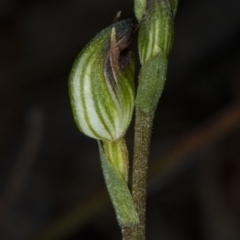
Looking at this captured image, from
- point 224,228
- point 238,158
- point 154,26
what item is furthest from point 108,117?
point 238,158

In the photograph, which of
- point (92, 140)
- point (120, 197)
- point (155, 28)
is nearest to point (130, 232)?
point (120, 197)

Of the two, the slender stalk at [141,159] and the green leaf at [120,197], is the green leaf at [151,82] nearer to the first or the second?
the slender stalk at [141,159]

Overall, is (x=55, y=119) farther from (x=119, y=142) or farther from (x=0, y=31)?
(x=119, y=142)

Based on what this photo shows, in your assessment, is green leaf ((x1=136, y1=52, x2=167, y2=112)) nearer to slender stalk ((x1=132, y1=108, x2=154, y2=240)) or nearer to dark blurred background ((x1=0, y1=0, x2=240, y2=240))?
slender stalk ((x1=132, y1=108, x2=154, y2=240))

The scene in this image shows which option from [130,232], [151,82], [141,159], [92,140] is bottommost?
[92,140]

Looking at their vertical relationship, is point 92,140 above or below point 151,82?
below

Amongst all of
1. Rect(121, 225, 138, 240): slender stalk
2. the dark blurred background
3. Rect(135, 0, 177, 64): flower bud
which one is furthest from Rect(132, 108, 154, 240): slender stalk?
the dark blurred background

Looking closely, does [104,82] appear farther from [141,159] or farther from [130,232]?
[130,232]

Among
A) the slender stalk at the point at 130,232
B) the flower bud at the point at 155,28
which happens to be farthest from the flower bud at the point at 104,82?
the slender stalk at the point at 130,232
